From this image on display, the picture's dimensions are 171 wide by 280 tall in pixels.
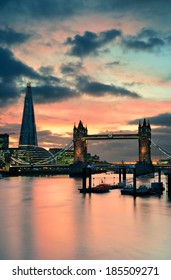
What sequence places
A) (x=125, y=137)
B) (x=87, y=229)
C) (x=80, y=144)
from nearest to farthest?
(x=87, y=229)
(x=125, y=137)
(x=80, y=144)

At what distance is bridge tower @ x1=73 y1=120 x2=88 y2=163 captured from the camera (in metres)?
183

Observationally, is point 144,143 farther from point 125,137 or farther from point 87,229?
point 87,229

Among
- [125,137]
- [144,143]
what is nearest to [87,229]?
[125,137]

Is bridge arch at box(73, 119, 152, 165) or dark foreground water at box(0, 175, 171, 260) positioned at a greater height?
bridge arch at box(73, 119, 152, 165)

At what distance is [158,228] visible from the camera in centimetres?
3753

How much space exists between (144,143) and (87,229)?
502ft

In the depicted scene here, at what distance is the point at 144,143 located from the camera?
188125 mm

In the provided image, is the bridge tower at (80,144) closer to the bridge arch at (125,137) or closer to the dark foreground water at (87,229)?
the bridge arch at (125,137)

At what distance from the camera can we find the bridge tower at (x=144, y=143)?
184 m

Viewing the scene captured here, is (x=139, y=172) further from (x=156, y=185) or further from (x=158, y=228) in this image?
(x=158, y=228)

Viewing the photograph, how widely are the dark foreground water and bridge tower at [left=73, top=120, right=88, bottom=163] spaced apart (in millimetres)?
121453

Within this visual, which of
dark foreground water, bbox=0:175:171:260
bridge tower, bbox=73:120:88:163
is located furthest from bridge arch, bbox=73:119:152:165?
dark foreground water, bbox=0:175:171:260

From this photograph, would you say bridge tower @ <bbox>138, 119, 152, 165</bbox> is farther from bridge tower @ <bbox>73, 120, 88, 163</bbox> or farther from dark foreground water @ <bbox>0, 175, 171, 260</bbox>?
dark foreground water @ <bbox>0, 175, 171, 260</bbox>

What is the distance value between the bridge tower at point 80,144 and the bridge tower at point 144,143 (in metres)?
23.7
